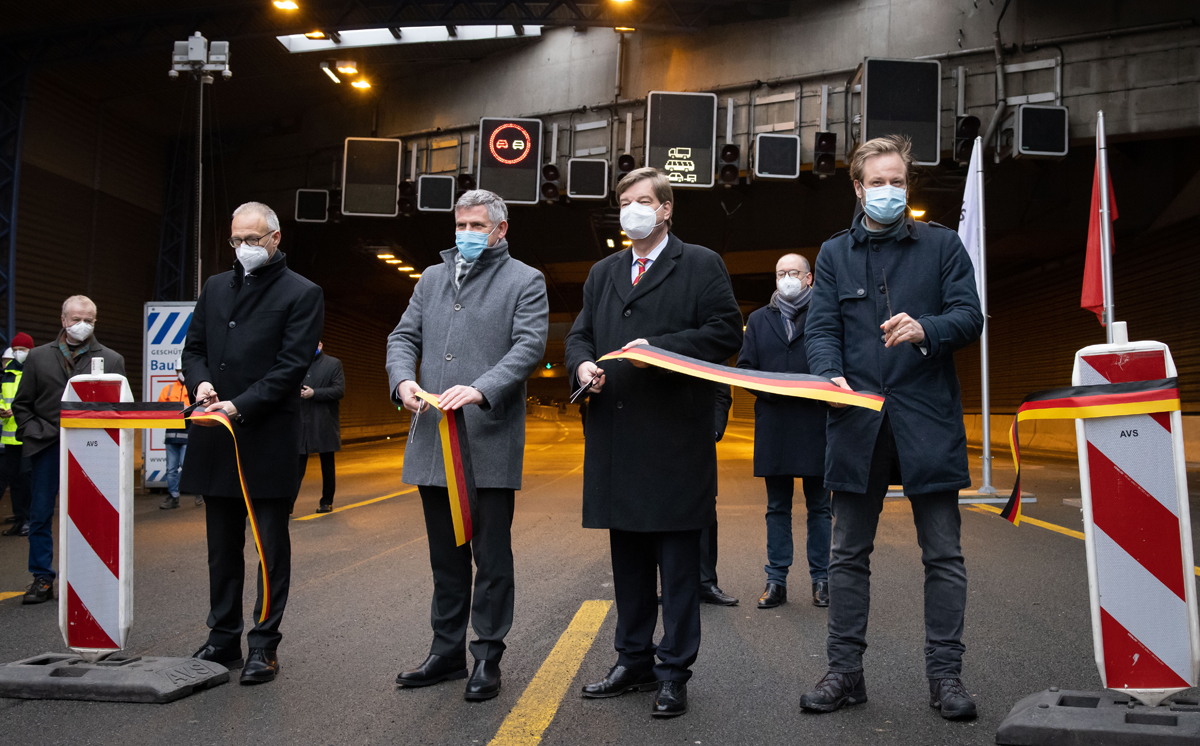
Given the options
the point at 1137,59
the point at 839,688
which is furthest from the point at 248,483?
the point at 1137,59

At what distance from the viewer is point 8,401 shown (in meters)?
8.41

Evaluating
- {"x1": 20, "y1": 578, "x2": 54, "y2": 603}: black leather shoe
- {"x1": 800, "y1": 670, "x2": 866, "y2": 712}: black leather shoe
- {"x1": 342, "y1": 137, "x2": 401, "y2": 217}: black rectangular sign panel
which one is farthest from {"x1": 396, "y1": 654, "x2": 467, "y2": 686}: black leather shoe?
{"x1": 342, "y1": 137, "x2": 401, "y2": 217}: black rectangular sign panel

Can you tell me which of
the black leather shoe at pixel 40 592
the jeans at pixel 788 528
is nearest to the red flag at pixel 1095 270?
the jeans at pixel 788 528

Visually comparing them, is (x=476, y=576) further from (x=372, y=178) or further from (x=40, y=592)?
(x=372, y=178)

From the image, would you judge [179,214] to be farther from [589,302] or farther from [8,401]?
[589,302]

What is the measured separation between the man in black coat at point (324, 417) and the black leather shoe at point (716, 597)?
6.17 metres

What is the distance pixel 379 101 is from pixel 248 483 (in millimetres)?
21017

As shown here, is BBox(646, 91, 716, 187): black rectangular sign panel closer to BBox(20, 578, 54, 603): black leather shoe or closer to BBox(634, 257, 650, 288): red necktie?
BBox(20, 578, 54, 603): black leather shoe

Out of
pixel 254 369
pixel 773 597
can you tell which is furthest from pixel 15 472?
pixel 773 597

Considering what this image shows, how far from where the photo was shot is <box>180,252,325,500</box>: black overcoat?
4211mm

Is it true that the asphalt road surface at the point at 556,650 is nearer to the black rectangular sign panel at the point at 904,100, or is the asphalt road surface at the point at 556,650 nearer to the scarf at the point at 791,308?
the scarf at the point at 791,308

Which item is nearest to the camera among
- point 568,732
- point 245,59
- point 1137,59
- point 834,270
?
point 568,732

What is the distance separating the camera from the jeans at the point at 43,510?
584 centimetres

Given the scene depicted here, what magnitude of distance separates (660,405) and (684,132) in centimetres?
1452
